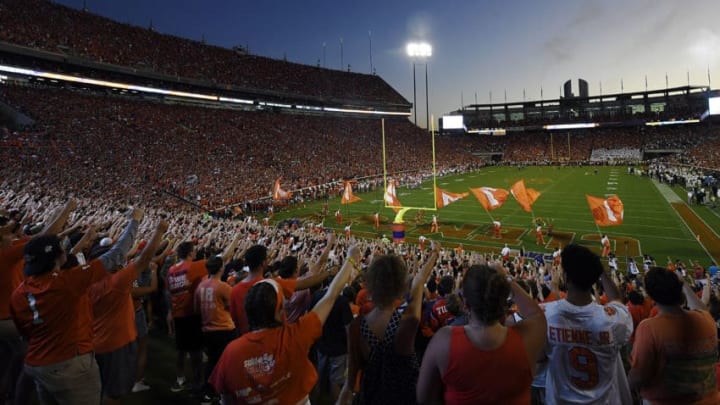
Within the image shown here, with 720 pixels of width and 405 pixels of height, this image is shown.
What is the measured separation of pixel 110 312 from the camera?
12.1ft

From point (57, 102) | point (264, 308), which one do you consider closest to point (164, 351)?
point (264, 308)

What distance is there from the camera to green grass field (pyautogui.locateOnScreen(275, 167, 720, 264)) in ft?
60.4

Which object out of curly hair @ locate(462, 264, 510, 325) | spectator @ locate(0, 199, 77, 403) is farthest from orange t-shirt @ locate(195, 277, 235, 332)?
curly hair @ locate(462, 264, 510, 325)

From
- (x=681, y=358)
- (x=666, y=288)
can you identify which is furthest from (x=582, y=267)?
(x=681, y=358)

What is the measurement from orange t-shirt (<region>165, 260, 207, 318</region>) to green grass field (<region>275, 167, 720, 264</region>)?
619 inches

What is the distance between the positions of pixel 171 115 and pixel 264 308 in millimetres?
43395

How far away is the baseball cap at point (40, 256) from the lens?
293cm

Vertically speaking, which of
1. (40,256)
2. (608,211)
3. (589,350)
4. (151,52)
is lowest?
(589,350)

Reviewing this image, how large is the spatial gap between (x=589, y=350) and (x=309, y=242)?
1029 centimetres

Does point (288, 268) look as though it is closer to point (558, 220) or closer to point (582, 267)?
point (582, 267)

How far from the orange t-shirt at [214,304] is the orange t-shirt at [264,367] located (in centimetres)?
211

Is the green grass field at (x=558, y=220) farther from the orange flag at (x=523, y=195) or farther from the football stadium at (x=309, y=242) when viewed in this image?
the orange flag at (x=523, y=195)

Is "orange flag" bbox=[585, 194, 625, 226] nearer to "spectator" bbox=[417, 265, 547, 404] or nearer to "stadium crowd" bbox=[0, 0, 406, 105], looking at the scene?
"spectator" bbox=[417, 265, 547, 404]

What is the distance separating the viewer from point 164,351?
604 cm
